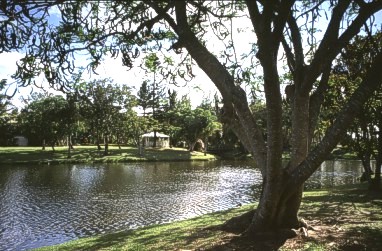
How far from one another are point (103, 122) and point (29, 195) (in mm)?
40389

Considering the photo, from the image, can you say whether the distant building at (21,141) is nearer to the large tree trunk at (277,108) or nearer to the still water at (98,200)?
the still water at (98,200)

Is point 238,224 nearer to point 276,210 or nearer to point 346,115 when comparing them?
point 276,210

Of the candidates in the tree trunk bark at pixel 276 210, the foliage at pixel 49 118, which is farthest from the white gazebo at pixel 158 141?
the tree trunk bark at pixel 276 210

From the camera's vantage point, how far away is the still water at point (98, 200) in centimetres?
2059

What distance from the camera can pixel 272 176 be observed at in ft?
30.7

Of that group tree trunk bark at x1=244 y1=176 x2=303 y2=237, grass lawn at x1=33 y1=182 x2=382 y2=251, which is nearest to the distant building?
grass lawn at x1=33 y1=182 x2=382 y2=251

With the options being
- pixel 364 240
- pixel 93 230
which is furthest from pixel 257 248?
pixel 93 230

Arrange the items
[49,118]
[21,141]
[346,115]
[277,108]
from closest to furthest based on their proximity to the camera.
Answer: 1. [346,115]
2. [277,108]
3. [49,118]
4. [21,141]

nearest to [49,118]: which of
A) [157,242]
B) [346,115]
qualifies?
[157,242]

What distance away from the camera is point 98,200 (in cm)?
2884

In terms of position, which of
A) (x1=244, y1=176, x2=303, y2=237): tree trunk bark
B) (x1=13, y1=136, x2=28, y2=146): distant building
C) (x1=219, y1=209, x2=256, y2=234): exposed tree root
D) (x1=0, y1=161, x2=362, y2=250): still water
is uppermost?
(x1=13, y1=136, x2=28, y2=146): distant building

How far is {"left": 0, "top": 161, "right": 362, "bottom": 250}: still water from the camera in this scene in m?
20.6

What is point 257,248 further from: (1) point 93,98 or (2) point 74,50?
(1) point 93,98

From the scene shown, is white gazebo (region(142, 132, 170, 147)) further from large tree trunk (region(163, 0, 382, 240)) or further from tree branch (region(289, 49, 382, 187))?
tree branch (region(289, 49, 382, 187))
